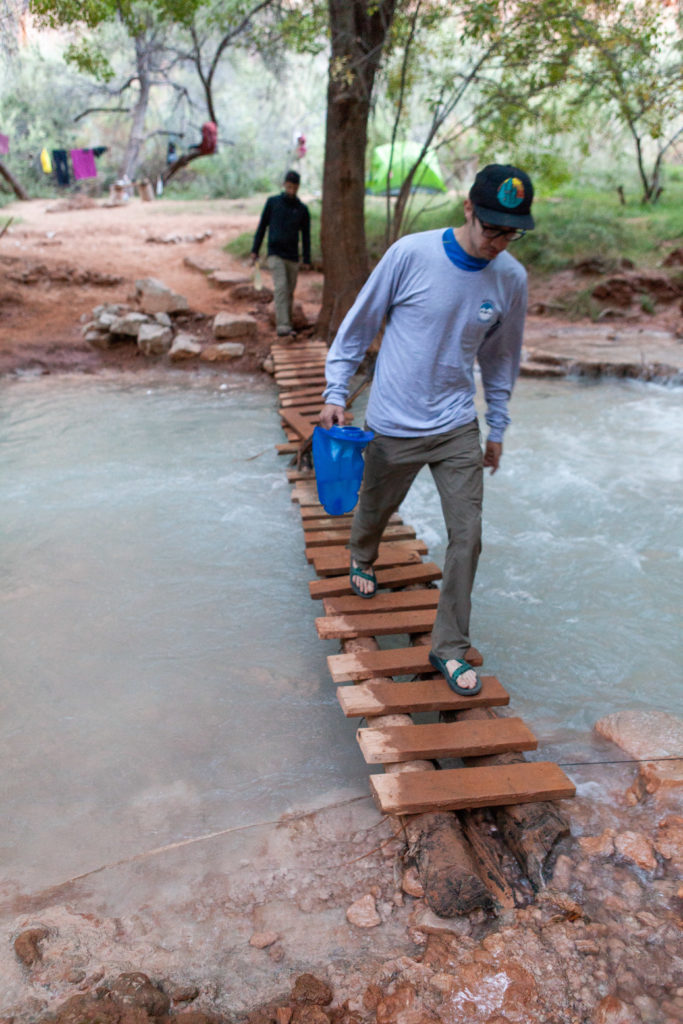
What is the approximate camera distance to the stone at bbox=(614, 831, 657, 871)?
218 cm

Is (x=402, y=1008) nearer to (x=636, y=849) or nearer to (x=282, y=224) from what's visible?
(x=636, y=849)

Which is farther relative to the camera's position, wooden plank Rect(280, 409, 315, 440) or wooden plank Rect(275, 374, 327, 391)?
wooden plank Rect(275, 374, 327, 391)

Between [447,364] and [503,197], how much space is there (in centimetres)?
55

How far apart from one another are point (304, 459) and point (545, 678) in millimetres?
2440

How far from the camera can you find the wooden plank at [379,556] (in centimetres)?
359

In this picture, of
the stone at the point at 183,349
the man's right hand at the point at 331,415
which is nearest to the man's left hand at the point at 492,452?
the man's right hand at the point at 331,415

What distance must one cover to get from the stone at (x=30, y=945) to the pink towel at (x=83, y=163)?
17.5 metres

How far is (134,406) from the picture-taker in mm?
7102

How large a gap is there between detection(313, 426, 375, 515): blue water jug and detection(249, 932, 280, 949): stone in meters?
1.63

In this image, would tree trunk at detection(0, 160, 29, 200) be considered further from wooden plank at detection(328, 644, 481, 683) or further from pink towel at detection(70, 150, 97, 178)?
wooden plank at detection(328, 644, 481, 683)

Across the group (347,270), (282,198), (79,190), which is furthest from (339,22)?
(79,190)

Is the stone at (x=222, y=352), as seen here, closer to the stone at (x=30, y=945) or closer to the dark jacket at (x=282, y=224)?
the dark jacket at (x=282, y=224)

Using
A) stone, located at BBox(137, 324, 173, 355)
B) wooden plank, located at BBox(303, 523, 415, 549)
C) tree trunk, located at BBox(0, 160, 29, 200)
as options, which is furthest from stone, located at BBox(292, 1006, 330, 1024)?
tree trunk, located at BBox(0, 160, 29, 200)

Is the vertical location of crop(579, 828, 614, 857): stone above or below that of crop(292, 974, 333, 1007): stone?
below
